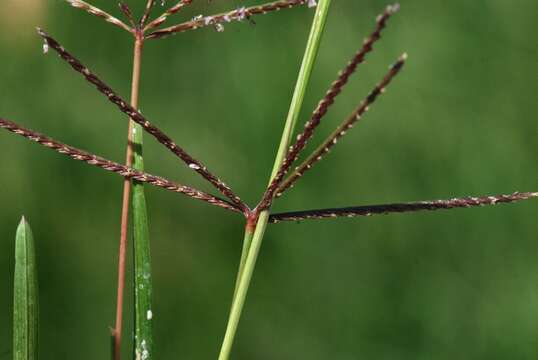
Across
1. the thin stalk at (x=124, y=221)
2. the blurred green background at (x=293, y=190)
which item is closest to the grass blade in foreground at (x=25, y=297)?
the thin stalk at (x=124, y=221)

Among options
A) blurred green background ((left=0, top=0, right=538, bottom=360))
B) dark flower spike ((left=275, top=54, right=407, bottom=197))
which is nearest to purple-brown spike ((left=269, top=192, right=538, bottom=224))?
dark flower spike ((left=275, top=54, right=407, bottom=197))

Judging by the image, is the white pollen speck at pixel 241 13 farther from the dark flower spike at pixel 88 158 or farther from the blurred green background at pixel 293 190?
the blurred green background at pixel 293 190

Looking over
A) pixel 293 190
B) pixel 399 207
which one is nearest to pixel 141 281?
pixel 399 207

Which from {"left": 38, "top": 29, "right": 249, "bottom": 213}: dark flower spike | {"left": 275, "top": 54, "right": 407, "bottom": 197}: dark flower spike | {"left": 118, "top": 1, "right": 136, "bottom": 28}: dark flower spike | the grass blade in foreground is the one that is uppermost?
{"left": 118, "top": 1, "right": 136, "bottom": 28}: dark flower spike

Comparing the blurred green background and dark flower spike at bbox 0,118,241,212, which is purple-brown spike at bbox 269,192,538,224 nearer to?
dark flower spike at bbox 0,118,241,212

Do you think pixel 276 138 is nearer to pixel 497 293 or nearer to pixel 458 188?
pixel 458 188

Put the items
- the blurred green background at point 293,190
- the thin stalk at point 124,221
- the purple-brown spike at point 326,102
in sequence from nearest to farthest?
the purple-brown spike at point 326,102 → the thin stalk at point 124,221 → the blurred green background at point 293,190

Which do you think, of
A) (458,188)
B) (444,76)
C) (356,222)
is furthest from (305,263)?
(444,76)

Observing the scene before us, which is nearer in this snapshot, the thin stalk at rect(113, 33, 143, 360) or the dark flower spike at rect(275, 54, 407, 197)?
the dark flower spike at rect(275, 54, 407, 197)
